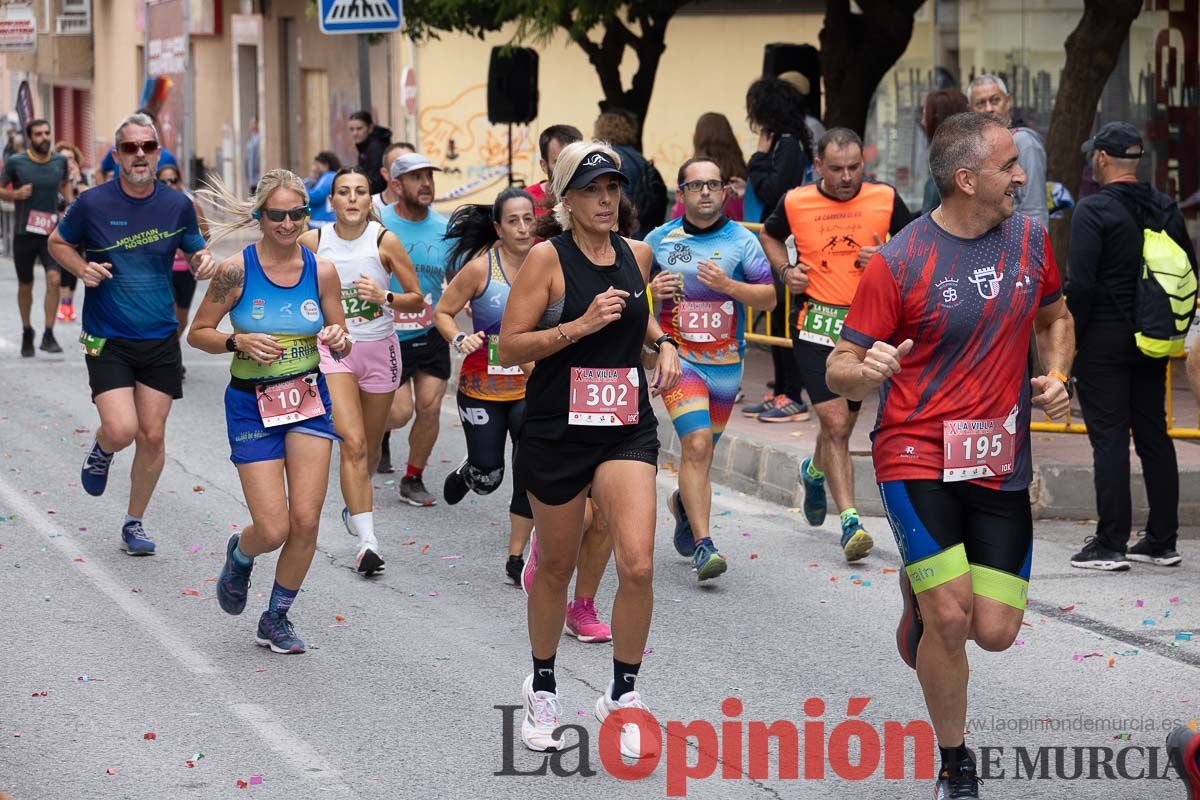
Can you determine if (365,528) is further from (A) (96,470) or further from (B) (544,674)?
(B) (544,674)

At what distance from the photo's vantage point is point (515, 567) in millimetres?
8312

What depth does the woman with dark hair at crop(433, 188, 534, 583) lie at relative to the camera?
837cm

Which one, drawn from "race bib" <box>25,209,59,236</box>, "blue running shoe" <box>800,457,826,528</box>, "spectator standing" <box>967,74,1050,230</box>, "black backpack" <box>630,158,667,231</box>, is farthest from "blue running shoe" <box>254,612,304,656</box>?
"race bib" <box>25,209,59,236</box>

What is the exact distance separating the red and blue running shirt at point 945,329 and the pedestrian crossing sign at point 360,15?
35.1ft

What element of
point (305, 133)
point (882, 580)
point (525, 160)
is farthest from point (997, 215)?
point (305, 133)

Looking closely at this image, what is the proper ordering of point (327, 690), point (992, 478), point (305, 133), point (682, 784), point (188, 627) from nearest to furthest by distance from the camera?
point (992, 478) → point (682, 784) → point (327, 690) → point (188, 627) → point (305, 133)

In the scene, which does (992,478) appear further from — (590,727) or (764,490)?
(764,490)

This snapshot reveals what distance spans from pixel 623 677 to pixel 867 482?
14.7 feet

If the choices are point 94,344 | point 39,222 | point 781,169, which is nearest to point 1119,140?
point 781,169

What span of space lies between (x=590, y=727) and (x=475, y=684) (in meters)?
0.71

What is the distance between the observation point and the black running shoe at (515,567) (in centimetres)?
831

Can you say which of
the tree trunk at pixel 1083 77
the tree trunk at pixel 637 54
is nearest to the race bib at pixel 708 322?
the tree trunk at pixel 1083 77

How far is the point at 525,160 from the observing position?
3039cm

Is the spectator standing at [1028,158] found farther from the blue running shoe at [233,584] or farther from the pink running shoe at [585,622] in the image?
the blue running shoe at [233,584]
